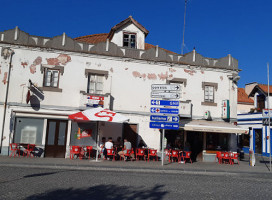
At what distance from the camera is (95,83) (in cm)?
1672

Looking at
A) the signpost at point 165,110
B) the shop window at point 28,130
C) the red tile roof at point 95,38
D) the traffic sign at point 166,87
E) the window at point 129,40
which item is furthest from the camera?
the red tile roof at point 95,38

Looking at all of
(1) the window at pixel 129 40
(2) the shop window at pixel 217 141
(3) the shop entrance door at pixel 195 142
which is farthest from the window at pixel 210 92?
(1) the window at pixel 129 40

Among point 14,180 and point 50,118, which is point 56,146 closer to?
point 50,118

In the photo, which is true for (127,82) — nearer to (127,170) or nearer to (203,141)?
(203,141)

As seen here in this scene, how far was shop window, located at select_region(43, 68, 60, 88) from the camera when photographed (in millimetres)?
16078

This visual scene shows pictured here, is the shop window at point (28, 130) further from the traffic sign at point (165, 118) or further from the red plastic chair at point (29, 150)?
the traffic sign at point (165, 118)

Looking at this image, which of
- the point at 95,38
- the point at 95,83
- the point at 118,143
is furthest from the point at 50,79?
the point at 95,38

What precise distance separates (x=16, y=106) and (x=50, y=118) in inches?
79.0

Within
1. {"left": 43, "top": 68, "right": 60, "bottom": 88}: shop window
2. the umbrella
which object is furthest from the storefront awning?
{"left": 43, "top": 68, "right": 60, "bottom": 88}: shop window

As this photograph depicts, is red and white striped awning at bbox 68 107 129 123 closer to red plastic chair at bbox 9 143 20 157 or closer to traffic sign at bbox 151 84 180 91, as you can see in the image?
traffic sign at bbox 151 84 180 91

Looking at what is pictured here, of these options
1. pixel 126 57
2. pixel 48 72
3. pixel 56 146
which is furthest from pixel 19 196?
pixel 126 57

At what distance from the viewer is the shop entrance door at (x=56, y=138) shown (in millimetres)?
15734

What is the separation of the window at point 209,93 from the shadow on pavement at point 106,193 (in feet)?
37.7

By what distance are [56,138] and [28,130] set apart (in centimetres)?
164
